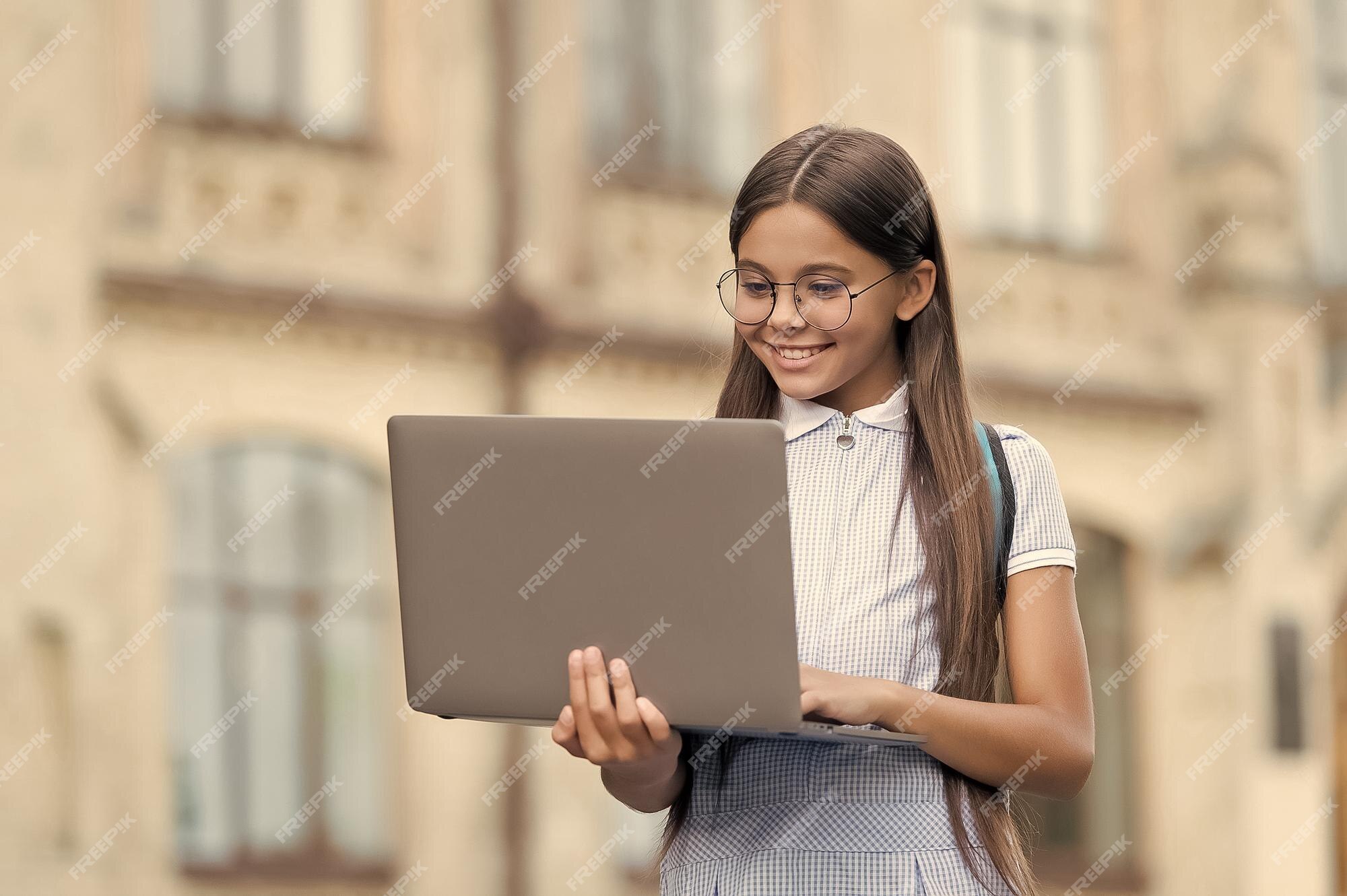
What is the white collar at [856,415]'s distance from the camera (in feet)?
7.06

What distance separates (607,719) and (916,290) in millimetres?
660

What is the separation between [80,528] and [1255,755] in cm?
647

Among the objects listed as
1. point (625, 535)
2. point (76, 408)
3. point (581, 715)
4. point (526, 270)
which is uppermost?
point (526, 270)

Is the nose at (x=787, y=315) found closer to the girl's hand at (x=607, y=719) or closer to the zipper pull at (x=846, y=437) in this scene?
the zipper pull at (x=846, y=437)

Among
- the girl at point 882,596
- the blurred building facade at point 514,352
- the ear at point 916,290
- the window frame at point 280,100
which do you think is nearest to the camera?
the girl at point 882,596

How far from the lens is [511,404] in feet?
26.6

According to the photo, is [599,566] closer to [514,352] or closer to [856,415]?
[856,415]

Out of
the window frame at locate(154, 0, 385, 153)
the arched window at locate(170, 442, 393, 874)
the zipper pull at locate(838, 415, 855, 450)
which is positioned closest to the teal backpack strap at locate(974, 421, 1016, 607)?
the zipper pull at locate(838, 415, 855, 450)

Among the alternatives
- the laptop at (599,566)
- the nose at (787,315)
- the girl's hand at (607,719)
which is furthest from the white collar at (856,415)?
the girl's hand at (607,719)

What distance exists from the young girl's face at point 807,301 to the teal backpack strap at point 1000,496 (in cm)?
17

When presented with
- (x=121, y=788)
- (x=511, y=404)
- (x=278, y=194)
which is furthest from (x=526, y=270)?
(x=121, y=788)

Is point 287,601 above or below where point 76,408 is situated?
below

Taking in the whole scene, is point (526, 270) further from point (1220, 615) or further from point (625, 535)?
point (625, 535)

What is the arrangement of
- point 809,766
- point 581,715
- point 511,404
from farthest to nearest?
point 511,404, point 809,766, point 581,715
